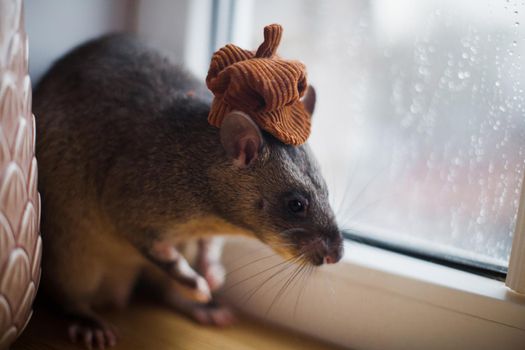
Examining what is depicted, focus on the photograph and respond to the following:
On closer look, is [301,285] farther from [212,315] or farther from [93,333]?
[93,333]

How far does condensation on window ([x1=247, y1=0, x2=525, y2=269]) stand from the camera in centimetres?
112

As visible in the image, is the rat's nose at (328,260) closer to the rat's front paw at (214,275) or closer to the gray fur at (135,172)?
the gray fur at (135,172)

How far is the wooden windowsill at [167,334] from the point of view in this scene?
3.79 ft

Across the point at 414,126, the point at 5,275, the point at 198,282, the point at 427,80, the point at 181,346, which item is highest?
the point at 427,80

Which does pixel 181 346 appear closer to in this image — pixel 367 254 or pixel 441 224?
pixel 367 254

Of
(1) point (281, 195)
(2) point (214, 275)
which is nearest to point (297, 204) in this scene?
(1) point (281, 195)

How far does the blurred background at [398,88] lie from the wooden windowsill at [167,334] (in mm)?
302

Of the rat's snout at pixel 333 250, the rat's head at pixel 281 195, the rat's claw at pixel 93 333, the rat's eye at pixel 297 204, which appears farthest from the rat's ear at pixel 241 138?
the rat's claw at pixel 93 333

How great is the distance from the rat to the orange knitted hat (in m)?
0.04

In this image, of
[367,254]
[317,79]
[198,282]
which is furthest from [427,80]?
[198,282]

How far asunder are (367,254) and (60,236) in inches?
26.7

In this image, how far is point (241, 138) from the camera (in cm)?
102

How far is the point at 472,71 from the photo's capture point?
1.16 meters

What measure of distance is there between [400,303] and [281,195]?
1.13 ft
